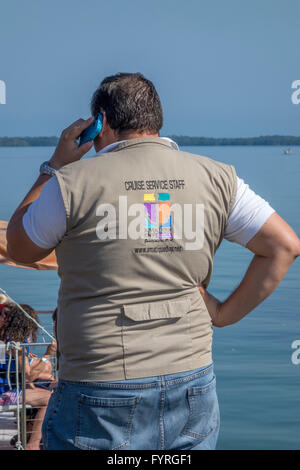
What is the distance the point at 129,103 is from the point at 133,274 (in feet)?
1.69

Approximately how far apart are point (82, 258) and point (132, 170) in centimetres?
28

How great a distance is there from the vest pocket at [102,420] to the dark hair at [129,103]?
0.78m

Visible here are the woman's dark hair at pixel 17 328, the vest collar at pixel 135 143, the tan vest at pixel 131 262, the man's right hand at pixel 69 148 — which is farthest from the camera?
the woman's dark hair at pixel 17 328

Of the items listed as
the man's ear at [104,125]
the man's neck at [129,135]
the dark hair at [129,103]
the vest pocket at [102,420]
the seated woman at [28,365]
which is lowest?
the seated woman at [28,365]

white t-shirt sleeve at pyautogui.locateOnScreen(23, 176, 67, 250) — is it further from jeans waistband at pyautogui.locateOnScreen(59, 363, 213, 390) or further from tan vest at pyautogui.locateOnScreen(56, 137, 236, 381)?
jeans waistband at pyautogui.locateOnScreen(59, 363, 213, 390)

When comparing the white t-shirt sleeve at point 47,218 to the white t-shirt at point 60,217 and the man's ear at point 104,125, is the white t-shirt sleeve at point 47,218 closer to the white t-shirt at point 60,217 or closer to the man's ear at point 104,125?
the white t-shirt at point 60,217

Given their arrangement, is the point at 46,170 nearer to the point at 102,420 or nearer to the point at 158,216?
the point at 158,216

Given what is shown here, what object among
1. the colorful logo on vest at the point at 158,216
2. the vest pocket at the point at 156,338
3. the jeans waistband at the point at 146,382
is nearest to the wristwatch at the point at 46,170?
the colorful logo on vest at the point at 158,216

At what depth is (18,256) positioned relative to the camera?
2426 millimetres

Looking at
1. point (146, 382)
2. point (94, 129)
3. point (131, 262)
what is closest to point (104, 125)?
point (94, 129)

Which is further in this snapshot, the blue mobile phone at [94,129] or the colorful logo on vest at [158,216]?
the blue mobile phone at [94,129]

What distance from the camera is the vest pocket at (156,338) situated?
88.8 inches

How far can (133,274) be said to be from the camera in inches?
88.9

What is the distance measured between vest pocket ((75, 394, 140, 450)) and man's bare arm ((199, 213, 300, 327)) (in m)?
0.41
